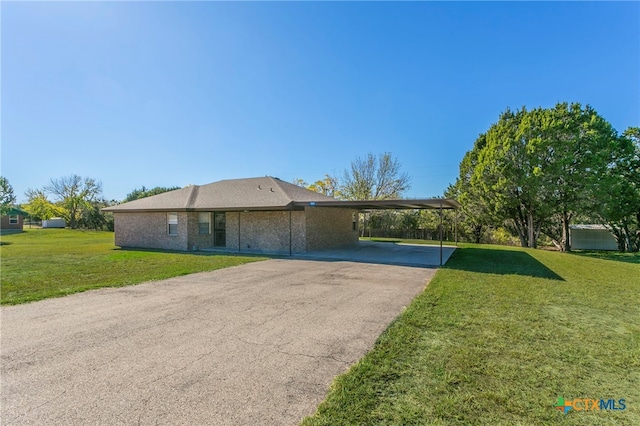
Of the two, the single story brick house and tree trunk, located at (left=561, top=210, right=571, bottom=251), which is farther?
tree trunk, located at (left=561, top=210, right=571, bottom=251)

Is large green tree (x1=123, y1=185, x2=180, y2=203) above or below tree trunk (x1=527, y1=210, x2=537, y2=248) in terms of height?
above

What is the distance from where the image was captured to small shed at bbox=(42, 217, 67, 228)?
43281 millimetres

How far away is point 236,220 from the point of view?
1515 centimetres

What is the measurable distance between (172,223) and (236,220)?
143 inches

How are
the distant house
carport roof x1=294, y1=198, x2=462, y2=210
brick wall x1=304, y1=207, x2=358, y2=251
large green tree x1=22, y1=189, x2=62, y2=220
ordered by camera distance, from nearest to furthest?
carport roof x1=294, y1=198, x2=462, y2=210 → brick wall x1=304, y1=207, x2=358, y2=251 → the distant house → large green tree x1=22, y1=189, x2=62, y2=220

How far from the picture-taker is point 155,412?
2.31 m

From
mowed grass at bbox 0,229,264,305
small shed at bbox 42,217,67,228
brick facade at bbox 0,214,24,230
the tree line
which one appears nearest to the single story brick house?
mowed grass at bbox 0,229,264,305

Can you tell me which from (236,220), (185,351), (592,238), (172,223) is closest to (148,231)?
(172,223)

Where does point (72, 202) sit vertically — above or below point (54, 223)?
above

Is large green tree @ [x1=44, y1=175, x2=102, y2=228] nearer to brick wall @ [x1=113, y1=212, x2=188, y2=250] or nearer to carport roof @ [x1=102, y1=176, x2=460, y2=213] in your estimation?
brick wall @ [x1=113, y1=212, x2=188, y2=250]

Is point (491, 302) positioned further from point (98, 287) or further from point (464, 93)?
point (464, 93)

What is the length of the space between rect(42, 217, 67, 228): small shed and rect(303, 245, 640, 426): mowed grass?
5455 centimetres

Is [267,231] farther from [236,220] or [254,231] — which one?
[236,220]

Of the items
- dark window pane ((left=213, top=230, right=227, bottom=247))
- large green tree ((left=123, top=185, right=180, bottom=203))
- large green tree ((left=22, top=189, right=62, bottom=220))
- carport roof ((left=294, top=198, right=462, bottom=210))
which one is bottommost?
dark window pane ((left=213, top=230, right=227, bottom=247))
